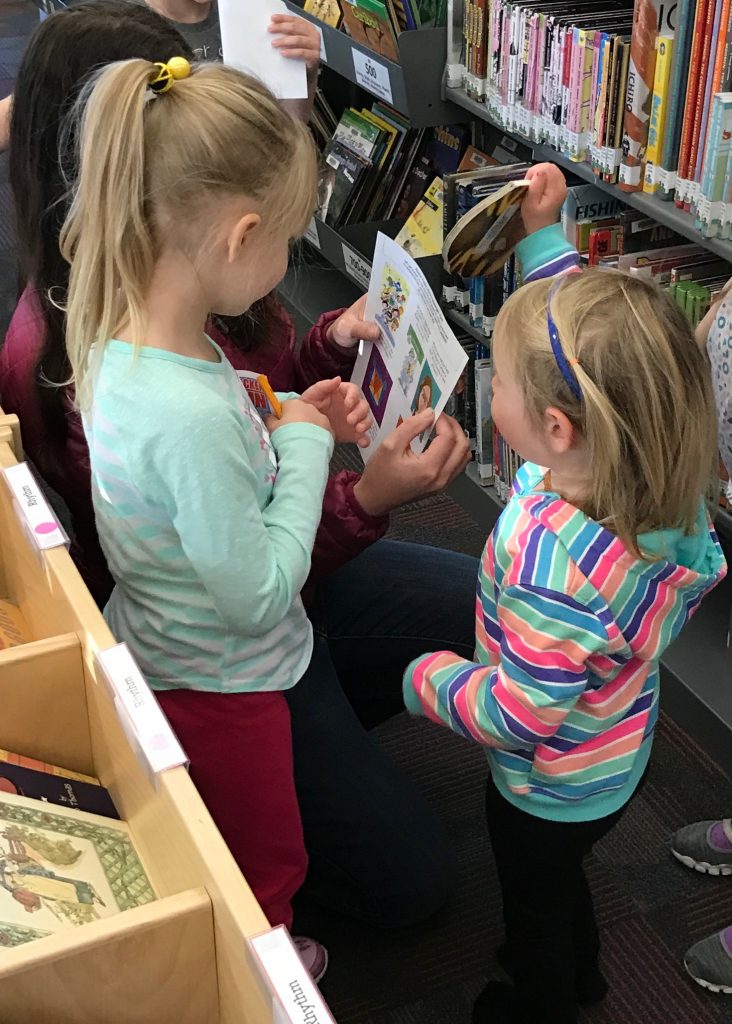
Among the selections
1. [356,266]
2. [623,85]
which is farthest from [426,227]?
[623,85]

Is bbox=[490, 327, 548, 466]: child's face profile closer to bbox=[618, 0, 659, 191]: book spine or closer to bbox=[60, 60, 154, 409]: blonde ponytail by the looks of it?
bbox=[60, 60, 154, 409]: blonde ponytail

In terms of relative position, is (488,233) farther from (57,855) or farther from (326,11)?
(326,11)

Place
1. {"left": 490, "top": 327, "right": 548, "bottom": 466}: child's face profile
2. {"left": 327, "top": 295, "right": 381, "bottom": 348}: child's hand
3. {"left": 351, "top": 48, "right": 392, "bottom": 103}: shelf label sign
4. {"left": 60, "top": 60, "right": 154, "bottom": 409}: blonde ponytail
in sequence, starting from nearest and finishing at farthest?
{"left": 60, "top": 60, "right": 154, "bottom": 409}: blonde ponytail
{"left": 490, "top": 327, "right": 548, "bottom": 466}: child's face profile
{"left": 327, "top": 295, "right": 381, "bottom": 348}: child's hand
{"left": 351, "top": 48, "right": 392, "bottom": 103}: shelf label sign

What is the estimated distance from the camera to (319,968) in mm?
1843

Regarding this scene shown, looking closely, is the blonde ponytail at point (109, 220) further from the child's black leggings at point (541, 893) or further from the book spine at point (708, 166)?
the book spine at point (708, 166)

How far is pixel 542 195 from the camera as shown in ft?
5.14

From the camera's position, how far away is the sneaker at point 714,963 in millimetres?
1833

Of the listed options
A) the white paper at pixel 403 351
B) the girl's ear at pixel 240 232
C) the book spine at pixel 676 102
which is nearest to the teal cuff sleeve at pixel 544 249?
the white paper at pixel 403 351

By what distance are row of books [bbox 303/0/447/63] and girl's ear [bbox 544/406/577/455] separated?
1.82m

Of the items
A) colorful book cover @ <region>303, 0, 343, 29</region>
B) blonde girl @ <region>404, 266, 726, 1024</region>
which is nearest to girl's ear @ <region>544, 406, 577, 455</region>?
blonde girl @ <region>404, 266, 726, 1024</region>

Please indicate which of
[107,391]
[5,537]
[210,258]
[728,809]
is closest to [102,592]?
[5,537]

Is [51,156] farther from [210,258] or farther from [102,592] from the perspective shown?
[102,592]

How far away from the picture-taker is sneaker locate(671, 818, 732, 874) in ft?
6.66

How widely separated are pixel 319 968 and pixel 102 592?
0.71 m
